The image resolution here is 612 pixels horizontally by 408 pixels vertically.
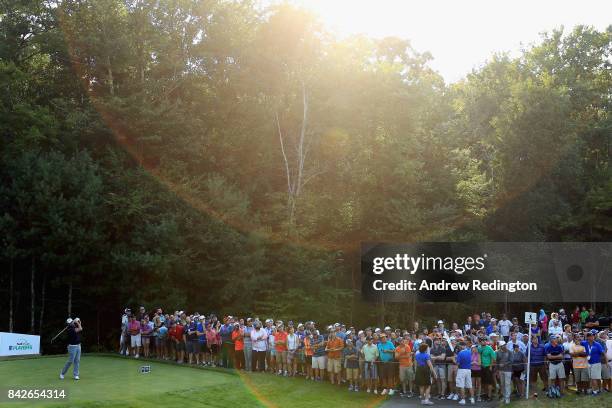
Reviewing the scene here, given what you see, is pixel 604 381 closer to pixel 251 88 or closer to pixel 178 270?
pixel 178 270

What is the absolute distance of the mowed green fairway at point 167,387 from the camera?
19.2 m

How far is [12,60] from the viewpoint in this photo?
45.5 metres

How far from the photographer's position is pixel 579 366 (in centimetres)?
2236

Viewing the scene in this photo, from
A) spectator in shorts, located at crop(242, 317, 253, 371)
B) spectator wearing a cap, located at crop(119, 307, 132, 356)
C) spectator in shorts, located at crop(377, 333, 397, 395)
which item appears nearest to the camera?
spectator in shorts, located at crop(377, 333, 397, 395)

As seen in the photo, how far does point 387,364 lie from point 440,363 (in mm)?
1750

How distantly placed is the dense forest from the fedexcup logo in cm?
839

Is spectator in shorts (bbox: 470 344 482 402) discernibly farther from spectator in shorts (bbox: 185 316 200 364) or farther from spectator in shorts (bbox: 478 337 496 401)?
spectator in shorts (bbox: 185 316 200 364)

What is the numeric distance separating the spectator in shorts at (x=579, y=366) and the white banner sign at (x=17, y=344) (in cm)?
2058

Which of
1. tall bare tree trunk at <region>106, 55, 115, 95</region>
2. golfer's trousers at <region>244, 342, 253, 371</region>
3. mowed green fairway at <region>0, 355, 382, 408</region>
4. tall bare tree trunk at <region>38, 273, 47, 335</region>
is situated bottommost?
mowed green fairway at <region>0, 355, 382, 408</region>

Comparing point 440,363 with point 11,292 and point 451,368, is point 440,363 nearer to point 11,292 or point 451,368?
point 451,368

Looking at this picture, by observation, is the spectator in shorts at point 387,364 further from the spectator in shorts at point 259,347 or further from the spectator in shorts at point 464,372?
the spectator in shorts at point 259,347

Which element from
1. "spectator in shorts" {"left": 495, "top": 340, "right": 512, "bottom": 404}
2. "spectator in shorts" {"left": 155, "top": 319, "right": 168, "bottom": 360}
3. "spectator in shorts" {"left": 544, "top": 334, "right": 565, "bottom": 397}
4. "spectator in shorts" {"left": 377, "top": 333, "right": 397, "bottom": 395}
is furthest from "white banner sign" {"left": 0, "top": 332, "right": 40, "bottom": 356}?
"spectator in shorts" {"left": 544, "top": 334, "right": 565, "bottom": 397}

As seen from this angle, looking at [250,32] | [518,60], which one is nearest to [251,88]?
[250,32]

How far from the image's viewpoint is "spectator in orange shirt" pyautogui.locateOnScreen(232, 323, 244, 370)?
26328 mm
